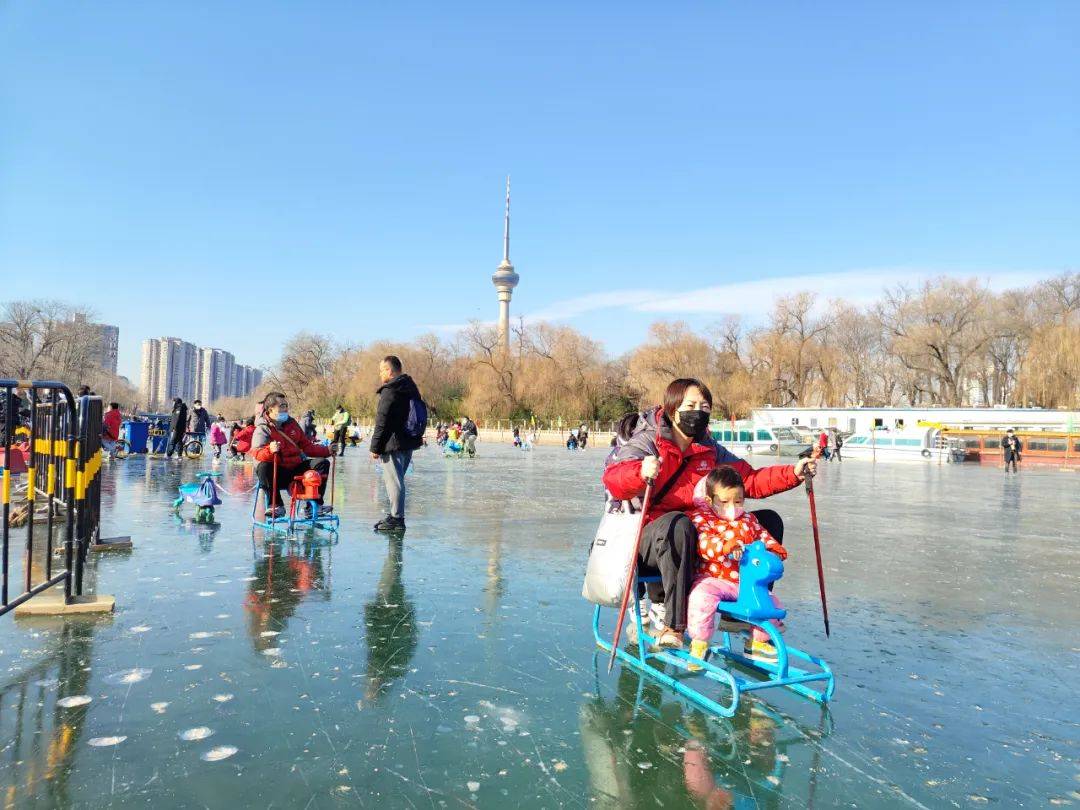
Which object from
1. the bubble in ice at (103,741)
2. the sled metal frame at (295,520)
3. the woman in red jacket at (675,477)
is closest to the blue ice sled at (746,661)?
the woman in red jacket at (675,477)

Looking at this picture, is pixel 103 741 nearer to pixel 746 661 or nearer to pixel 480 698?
pixel 480 698

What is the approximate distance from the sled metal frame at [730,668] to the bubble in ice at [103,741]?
86.2 inches

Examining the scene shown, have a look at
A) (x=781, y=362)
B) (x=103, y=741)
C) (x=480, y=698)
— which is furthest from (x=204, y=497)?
(x=781, y=362)

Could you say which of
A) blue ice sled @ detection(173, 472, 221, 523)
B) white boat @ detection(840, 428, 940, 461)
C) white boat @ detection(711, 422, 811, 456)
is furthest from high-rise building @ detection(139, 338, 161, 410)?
blue ice sled @ detection(173, 472, 221, 523)

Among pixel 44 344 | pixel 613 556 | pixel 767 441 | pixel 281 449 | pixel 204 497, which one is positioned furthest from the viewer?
pixel 44 344

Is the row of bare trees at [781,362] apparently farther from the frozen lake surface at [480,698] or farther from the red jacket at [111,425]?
the frozen lake surface at [480,698]

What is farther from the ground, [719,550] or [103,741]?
[719,550]

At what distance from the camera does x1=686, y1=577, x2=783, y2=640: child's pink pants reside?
3.54 metres

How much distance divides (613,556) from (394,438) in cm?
496

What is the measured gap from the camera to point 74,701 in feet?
10.8

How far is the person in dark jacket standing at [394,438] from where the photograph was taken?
8289mm

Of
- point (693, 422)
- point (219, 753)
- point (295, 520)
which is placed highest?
point (693, 422)

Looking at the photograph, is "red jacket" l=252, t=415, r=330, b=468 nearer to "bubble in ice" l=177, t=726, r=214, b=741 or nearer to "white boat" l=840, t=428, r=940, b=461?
"bubble in ice" l=177, t=726, r=214, b=741

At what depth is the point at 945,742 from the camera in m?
3.09
